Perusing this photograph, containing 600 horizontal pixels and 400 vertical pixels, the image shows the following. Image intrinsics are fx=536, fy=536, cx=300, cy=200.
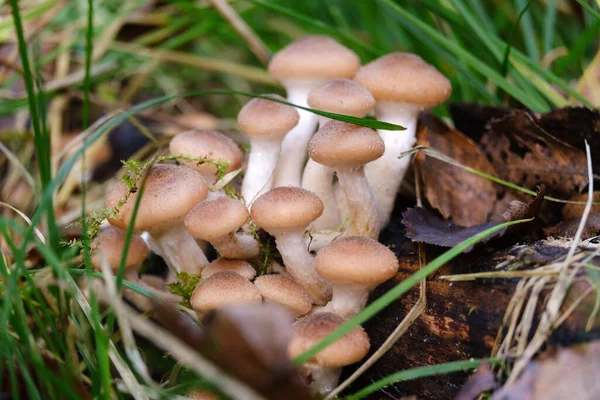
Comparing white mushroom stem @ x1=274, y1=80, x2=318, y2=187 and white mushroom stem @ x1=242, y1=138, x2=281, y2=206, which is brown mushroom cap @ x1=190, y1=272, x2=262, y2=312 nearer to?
white mushroom stem @ x1=242, y1=138, x2=281, y2=206

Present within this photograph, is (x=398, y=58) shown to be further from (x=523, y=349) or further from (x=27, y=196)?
(x=27, y=196)

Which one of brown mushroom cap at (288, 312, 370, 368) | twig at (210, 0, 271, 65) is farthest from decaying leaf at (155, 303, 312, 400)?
twig at (210, 0, 271, 65)

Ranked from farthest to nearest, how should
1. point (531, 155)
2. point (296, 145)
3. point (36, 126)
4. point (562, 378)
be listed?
point (296, 145) → point (531, 155) → point (36, 126) → point (562, 378)

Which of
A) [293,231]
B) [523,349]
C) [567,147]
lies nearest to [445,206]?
[567,147]

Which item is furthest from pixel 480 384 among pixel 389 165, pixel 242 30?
pixel 242 30

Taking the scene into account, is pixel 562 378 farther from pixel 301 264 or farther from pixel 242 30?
pixel 242 30

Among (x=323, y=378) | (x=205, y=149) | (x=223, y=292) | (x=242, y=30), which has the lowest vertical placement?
(x=323, y=378)

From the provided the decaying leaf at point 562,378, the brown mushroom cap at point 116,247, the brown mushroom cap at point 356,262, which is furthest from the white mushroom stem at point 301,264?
the decaying leaf at point 562,378
